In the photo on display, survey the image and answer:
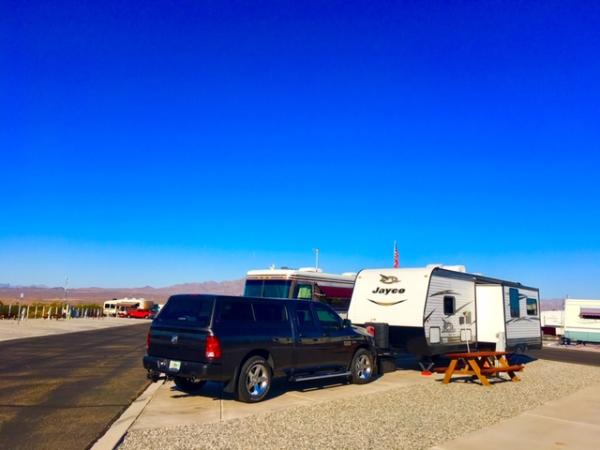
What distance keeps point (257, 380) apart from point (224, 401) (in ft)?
2.28

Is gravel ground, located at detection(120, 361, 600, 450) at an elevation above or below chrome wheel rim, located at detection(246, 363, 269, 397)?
below

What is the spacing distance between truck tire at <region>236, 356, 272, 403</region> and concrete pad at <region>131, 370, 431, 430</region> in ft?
0.49

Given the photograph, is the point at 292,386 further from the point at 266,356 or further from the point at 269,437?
the point at 269,437

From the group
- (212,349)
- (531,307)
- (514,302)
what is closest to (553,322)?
(531,307)

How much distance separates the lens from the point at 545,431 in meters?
8.07

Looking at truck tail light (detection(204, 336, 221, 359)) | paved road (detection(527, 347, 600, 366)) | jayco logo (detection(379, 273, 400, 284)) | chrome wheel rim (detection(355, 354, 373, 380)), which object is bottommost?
paved road (detection(527, 347, 600, 366))

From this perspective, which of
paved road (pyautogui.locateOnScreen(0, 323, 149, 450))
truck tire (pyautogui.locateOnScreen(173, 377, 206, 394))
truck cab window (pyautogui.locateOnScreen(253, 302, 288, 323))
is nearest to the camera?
paved road (pyautogui.locateOnScreen(0, 323, 149, 450))

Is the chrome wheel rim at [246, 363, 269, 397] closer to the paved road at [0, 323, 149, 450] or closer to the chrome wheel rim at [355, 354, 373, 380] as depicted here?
the paved road at [0, 323, 149, 450]

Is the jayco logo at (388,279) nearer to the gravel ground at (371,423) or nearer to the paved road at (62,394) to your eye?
the gravel ground at (371,423)

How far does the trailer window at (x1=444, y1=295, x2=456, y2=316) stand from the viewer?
49.5 ft

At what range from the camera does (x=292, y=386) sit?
1171cm

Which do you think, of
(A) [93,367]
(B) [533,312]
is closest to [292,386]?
(A) [93,367]

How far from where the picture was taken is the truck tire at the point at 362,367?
1219 cm

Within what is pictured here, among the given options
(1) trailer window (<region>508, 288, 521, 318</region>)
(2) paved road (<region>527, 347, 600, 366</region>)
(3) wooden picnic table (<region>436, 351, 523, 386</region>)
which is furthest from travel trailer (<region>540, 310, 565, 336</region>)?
(3) wooden picnic table (<region>436, 351, 523, 386</region>)
